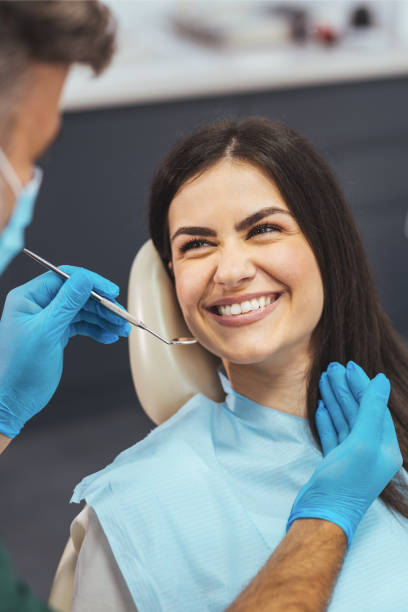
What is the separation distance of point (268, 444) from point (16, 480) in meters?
1.23

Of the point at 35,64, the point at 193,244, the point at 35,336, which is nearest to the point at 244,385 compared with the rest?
the point at 193,244

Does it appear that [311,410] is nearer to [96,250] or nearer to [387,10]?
[96,250]

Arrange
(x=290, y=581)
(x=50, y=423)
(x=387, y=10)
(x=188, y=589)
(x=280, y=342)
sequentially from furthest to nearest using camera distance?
(x=387, y=10) → (x=50, y=423) → (x=280, y=342) → (x=188, y=589) → (x=290, y=581)

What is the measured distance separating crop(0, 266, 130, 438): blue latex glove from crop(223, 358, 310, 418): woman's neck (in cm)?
30

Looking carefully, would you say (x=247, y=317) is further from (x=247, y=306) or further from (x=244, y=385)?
(x=244, y=385)

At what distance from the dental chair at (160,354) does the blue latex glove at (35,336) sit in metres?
0.13

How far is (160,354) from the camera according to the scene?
136 cm

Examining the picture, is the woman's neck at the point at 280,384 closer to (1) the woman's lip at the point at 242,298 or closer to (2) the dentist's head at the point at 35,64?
(1) the woman's lip at the point at 242,298

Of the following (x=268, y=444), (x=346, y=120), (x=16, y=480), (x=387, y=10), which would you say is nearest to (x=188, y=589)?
(x=268, y=444)

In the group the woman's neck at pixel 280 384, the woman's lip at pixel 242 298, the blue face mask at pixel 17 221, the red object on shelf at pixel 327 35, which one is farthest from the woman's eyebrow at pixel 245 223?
Answer: the red object on shelf at pixel 327 35

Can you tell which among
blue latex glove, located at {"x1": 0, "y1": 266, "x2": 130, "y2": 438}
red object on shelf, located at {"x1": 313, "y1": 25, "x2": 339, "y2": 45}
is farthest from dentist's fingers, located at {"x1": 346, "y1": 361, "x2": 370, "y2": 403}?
red object on shelf, located at {"x1": 313, "y1": 25, "x2": 339, "y2": 45}

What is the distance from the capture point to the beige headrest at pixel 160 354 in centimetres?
135

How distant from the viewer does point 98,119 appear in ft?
7.64

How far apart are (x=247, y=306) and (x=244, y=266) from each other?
0.24 feet
